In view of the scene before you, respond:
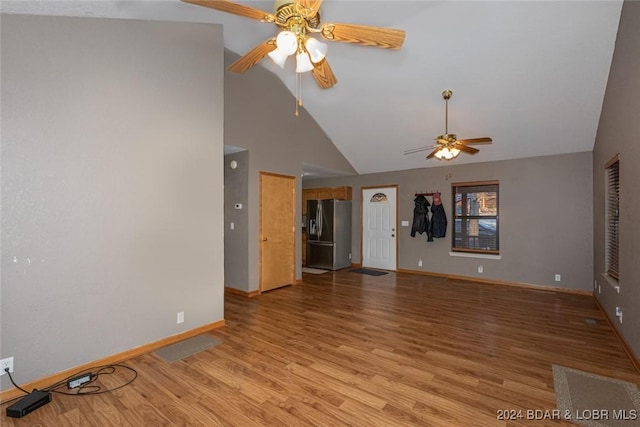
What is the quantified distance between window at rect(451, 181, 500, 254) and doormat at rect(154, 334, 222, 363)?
200 inches

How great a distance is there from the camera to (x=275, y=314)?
3963mm

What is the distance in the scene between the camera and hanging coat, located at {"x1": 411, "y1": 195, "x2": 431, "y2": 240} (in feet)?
21.2

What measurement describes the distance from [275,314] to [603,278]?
443 cm

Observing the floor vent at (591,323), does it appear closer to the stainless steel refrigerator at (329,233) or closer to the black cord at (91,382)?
the stainless steel refrigerator at (329,233)

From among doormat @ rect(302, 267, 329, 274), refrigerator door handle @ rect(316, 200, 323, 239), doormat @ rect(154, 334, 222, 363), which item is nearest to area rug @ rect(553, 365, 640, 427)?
doormat @ rect(154, 334, 222, 363)

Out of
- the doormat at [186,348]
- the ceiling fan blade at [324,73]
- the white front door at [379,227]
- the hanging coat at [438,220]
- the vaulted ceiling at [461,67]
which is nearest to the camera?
the ceiling fan blade at [324,73]

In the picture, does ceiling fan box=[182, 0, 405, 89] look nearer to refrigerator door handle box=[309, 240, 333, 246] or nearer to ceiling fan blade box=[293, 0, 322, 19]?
ceiling fan blade box=[293, 0, 322, 19]

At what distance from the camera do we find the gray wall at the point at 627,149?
8.57 ft

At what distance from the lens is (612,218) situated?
3.86 m

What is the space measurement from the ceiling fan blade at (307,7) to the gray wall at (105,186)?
1.83m

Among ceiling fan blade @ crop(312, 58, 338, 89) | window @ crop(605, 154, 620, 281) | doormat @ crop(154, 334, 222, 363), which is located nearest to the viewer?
ceiling fan blade @ crop(312, 58, 338, 89)

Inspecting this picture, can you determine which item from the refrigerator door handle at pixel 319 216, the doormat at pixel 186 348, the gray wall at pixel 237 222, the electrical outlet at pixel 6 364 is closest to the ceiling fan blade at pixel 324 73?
the gray wall at pixel 237 222

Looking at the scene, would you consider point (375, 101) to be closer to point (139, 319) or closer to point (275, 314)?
point (275, 314)

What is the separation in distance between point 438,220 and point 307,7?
5.23 m
